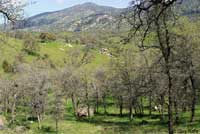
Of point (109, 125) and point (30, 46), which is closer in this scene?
point (109, 125)

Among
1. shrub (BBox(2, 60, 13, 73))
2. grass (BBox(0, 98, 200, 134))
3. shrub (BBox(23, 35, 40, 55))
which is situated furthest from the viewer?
shrub (BBox(23, 35, 40, 55))

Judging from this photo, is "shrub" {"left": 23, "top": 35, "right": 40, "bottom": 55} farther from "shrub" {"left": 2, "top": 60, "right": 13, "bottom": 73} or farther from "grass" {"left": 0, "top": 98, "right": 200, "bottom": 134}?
"grass" {"left": 0, "top": 98, "right": 200, "bottom": 134}

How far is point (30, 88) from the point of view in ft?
283

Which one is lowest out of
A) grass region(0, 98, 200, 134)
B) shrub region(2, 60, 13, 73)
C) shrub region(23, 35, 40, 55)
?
grass region(0, 98, 200, 134)

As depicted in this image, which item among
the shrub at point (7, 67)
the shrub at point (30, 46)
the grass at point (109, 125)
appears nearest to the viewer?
the grass at point (109, 125)

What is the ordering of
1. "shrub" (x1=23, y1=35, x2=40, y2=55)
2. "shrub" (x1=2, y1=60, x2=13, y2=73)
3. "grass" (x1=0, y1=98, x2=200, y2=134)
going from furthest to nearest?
"shrub" (x1=23, y1=35, x2=40, y2=55) → "shrub" (x1=2, y1=60, x2=13, y2=73) → "grass" (x1=0, y1=98, x2=200, y2=134)

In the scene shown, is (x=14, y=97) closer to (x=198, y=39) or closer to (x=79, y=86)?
(x=79, y=86)

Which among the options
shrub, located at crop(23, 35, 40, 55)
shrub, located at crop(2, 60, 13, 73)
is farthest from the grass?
shrub, located at crop(23, 35, 40, 55)

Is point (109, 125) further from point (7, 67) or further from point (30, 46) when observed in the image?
point (30, 46)

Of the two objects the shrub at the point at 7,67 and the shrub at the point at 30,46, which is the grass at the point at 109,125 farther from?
the shrub at the point at 30,46

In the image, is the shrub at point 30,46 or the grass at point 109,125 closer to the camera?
the grass at point 109,125

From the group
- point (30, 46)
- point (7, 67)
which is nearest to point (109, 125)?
point (7, 67)

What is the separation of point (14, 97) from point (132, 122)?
31052 mm

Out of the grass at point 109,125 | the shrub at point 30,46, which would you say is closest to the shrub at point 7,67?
the shrub at point 30,46
